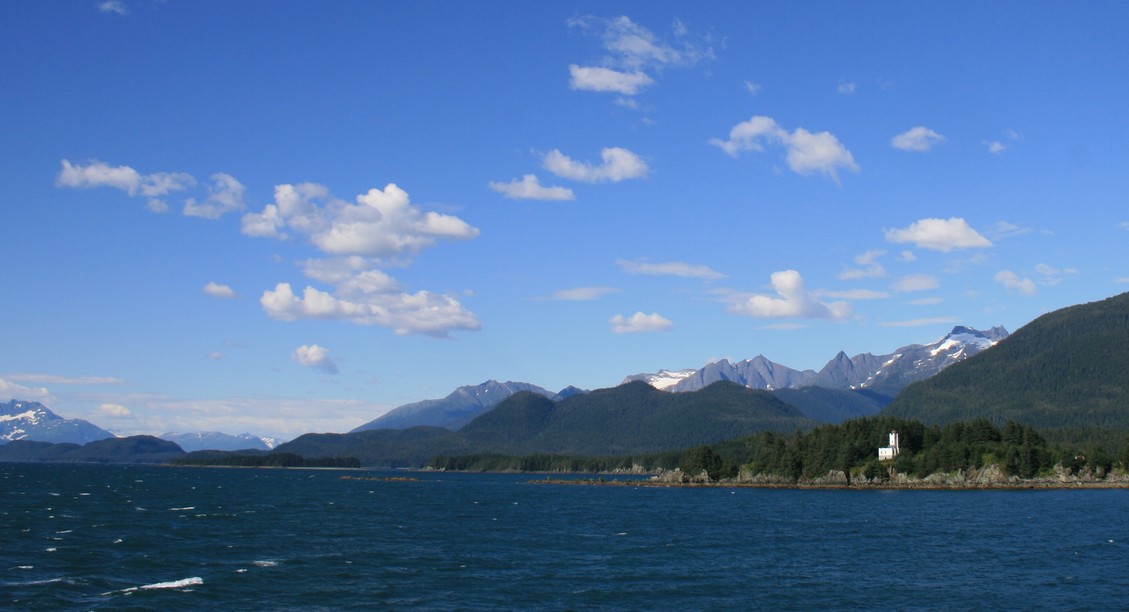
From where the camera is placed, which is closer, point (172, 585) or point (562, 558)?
point (172, 585)

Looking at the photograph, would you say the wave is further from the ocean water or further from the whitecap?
the ocean water

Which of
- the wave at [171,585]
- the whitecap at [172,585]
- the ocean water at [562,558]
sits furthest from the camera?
the whitecap at [172,585]

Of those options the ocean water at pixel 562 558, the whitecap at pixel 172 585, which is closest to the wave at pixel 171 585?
the whitecap at pixel 172 585

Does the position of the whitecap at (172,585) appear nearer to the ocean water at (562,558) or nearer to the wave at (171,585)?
the wave at (171,585)

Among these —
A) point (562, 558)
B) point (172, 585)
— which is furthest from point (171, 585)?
point (562, 558)

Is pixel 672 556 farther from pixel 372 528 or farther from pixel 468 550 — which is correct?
pixel 372 528

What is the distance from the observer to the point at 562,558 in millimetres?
94500

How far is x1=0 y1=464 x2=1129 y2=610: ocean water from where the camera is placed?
70250mm

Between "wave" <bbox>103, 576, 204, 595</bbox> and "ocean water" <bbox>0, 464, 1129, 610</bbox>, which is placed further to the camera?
"wave" <bbox>103, 576, 204, 595</bbox>

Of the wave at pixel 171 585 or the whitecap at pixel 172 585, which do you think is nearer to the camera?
the wave at pixel 171 585

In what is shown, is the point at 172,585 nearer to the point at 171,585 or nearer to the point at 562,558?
the point at 171,585

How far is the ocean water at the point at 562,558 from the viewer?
7025 centimetres

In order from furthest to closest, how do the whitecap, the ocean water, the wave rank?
the whitecap < the wave < the ocean water

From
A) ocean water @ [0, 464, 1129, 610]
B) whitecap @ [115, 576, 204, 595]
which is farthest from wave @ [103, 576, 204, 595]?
ocean water @ [0, 464, 1129, 610]
